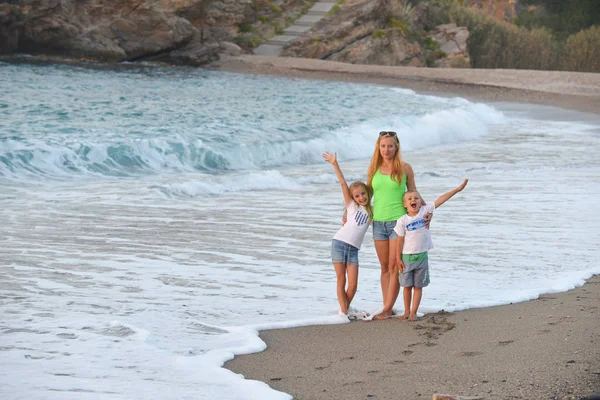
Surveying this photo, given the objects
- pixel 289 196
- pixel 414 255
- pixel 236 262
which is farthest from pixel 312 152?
pixel 414 255

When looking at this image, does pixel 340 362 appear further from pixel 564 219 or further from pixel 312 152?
pixel 312 152

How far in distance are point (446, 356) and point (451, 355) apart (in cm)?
3

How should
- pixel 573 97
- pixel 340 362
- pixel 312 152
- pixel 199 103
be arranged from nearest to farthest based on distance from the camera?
1. pixel 340 362
2. pixel 312 152
3. pixel 199 103
4. pixel 573 97

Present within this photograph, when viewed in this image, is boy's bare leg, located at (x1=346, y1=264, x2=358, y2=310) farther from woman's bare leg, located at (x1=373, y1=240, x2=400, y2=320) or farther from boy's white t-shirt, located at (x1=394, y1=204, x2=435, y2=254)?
boy's white t-shirt, located at (x1=394, y1=204, x2=435, y2=254)

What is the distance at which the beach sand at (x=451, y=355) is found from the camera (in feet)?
13.2

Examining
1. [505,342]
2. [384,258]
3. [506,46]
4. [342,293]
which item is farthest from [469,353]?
[506,46]

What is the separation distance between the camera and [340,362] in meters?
4.60

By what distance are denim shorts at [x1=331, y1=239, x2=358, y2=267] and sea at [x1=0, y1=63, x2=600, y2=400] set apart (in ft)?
1.04

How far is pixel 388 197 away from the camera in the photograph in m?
5.79

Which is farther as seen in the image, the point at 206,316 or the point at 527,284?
the point at 527,284

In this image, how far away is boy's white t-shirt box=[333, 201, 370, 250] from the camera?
584cm

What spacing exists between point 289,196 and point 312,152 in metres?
4.55

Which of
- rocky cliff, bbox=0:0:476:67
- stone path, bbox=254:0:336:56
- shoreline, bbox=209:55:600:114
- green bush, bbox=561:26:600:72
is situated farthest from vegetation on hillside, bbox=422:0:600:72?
stone path, bbox=254:0:336:56

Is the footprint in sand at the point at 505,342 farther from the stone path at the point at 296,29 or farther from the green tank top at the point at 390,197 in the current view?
the stone path at the point at 296,29
